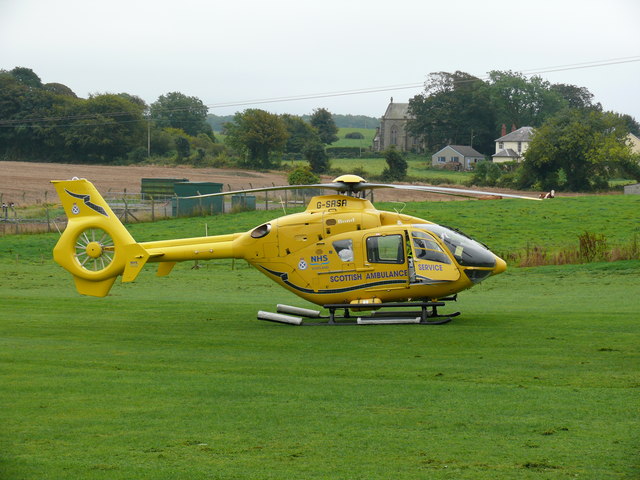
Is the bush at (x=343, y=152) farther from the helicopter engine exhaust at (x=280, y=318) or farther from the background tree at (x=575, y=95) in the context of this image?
the helicopter engine exhaust at (x=280, y=318)

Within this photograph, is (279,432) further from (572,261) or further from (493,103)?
(493,103)

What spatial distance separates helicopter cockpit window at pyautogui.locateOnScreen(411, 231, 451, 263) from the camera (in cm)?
1939

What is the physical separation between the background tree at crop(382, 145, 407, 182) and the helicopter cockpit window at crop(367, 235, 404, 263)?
57.6m

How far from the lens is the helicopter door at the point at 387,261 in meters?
19.5

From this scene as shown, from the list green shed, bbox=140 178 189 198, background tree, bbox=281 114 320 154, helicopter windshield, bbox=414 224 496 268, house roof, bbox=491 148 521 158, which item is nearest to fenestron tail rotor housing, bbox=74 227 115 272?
helicopter windshield, bbox=414 224 496 268

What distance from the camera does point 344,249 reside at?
19938 mm

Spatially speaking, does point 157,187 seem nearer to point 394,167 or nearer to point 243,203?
point 243,203

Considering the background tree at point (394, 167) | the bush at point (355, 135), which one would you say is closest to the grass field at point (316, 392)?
the background tree at point (394, 167)

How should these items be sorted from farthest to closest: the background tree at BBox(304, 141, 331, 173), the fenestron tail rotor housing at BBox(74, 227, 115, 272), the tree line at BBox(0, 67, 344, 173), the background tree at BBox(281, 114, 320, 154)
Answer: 1. the background tree at BBox(281, 114, 320, 154)
2. the tree line at BBox(0, 67, 344, 173)
3. the background tree at BBox(304, 141, 331, 173)
4. the fenestron tail rotor housing at BBox(74, 227, 115, 272)

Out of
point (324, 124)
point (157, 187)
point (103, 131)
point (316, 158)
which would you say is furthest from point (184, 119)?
point (157, 187)

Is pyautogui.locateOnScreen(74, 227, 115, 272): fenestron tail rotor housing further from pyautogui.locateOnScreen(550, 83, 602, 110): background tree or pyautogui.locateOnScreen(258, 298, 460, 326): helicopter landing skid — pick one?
pyautogui.locateOnScreen(550, 83, 602, 110): background tree

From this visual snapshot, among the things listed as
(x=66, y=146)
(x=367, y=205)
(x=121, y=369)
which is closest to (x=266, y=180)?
(x=66, y=146)

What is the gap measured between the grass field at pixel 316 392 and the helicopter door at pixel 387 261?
3.82ft

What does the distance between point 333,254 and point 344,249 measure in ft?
0.96
